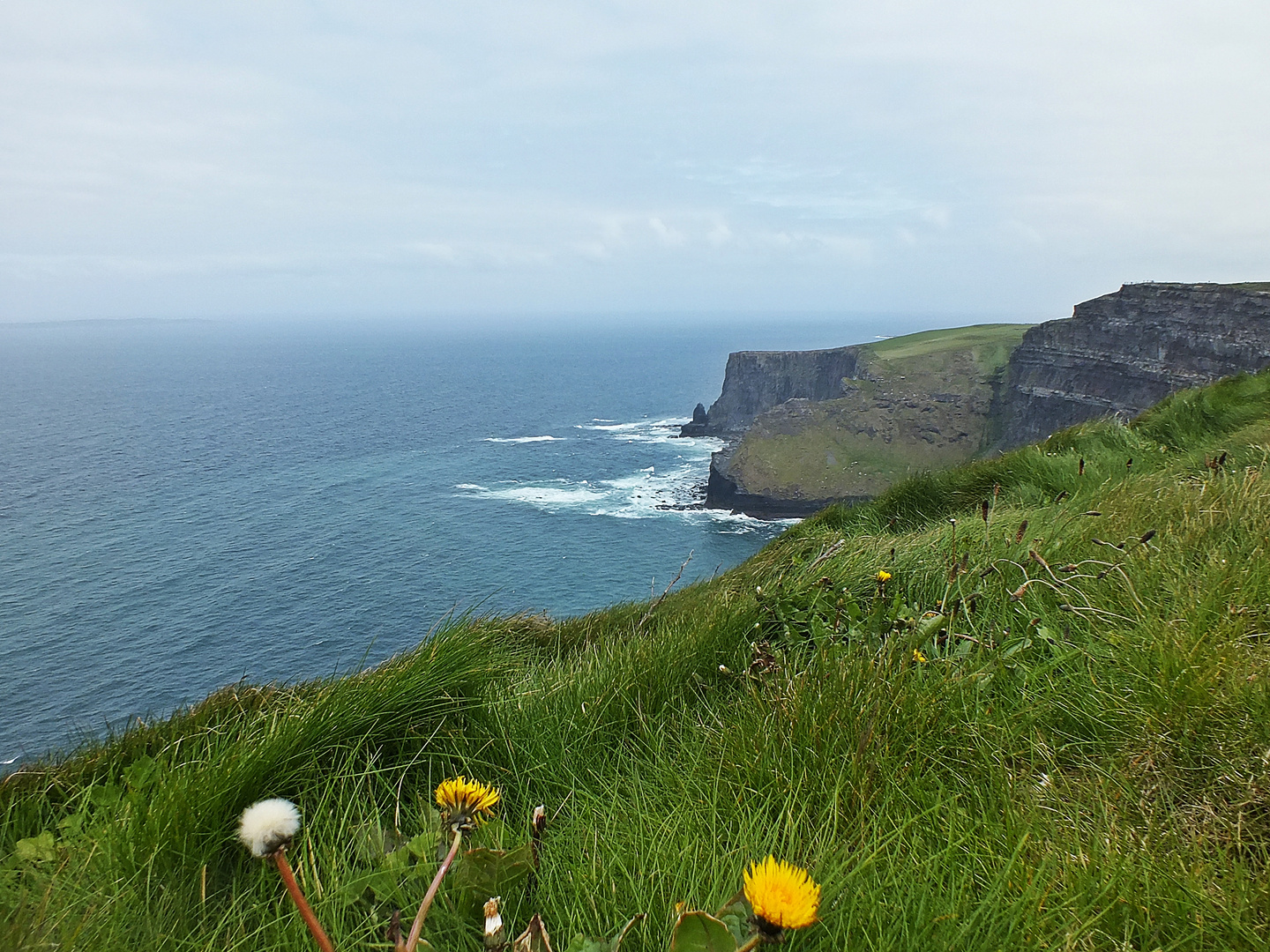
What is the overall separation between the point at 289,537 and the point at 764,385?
77290 millimetres

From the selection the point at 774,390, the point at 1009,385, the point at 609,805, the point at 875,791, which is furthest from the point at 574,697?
the point at 774,390

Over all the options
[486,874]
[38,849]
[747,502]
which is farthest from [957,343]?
[38,849]

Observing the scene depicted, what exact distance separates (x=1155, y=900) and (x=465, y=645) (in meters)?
2.77

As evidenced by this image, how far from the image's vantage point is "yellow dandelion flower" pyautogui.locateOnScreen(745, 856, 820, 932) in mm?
1182

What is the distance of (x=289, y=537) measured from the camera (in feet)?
184

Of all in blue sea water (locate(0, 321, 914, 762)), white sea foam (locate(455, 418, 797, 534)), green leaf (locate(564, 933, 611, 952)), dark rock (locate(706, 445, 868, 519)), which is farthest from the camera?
dark rock (locate(706, 445, 868, 519))

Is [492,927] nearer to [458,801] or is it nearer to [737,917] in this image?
[458,801]

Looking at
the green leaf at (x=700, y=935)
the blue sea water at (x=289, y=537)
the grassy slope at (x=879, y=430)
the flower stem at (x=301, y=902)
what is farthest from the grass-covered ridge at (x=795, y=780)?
the grassy slope at (x=879, y=430)

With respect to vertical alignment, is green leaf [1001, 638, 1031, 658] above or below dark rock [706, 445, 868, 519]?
above

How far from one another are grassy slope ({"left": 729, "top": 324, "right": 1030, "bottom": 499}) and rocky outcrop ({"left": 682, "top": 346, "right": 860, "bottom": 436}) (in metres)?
9.93

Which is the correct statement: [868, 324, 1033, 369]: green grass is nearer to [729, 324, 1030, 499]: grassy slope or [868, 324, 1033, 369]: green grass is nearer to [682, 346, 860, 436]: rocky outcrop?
[729, 324, 1030, 499]: grassy slope

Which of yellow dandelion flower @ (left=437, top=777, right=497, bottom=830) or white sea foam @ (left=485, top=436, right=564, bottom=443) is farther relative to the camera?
white sea foam @ (left=485, top=436, right=564, bottom=443)

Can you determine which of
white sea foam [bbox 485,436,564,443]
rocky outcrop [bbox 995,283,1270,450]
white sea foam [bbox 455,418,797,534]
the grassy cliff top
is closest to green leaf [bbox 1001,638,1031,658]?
rocky outcrop [bbox 995,283,1270,450]

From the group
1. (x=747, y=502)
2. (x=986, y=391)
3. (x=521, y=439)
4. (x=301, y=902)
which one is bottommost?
(x=747, y=502)
